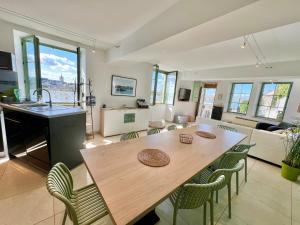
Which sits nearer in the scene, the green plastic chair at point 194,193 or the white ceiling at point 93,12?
the green plastic chair at point 194,193

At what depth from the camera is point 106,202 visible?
2.67ft

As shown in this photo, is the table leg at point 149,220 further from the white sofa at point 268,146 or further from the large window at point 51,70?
the large window at point 51,70

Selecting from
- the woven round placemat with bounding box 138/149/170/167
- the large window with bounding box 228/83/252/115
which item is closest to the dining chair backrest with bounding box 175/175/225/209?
the woven round placemat with bounding box 138/149/170/167

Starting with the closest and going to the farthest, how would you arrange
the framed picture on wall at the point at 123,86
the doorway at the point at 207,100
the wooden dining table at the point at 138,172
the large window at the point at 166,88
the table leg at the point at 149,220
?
1. the wooden dining table at the point at 138,172
2. the table leg at the point at 149,220
3. the framed picture on wall at the point at 123,86
4. the large window at the point at 166,88
5. the doorway at the point at 207,100

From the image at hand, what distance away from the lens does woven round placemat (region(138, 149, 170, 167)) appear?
4.23ft

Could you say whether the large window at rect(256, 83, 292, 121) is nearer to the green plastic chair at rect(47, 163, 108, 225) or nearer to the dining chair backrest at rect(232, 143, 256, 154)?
the dining chair backrest at rect(232, 143, 256, 154)

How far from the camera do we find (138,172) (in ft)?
3.76

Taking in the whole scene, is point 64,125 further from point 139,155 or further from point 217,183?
point 217,183

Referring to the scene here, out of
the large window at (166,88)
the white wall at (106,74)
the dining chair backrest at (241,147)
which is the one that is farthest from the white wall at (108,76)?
the dining chair backrest at (241,147)

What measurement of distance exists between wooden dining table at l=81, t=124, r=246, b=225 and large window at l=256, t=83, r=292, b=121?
17.1 ft

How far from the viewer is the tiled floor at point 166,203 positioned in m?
1.48

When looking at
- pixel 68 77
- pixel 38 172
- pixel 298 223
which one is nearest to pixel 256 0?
pixel 298 223

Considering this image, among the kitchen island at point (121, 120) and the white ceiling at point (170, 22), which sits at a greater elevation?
the white ceiling at point (170, 22)

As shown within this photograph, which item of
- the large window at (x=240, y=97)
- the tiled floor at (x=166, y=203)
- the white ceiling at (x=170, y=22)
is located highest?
the white ceiling at (x=170, y=22)
